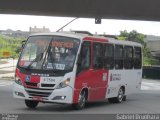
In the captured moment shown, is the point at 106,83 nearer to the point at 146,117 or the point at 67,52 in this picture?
the point at 67,52

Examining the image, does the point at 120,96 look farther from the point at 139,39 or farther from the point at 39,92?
the point at 139,39

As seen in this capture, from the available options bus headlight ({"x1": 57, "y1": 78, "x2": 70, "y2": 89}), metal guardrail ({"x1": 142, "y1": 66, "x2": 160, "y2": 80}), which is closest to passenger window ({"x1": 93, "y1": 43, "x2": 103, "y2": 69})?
bus headlight ({"x1": 57, "y1": 78, "x2": 70, "y2": 89})

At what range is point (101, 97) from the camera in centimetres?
2111

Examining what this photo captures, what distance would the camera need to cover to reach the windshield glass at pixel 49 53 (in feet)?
59.5

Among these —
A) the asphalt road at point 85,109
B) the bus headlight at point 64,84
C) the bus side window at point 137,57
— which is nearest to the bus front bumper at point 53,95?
the bus headlight at point 64,84

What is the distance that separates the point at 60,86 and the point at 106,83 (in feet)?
13.7

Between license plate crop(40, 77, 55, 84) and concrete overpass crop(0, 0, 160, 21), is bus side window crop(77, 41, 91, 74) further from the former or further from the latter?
concrete overpass crop(0, 0, 160, 21)

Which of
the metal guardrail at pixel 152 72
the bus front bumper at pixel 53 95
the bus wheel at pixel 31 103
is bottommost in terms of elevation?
the metal guardrail at pixel 152 72

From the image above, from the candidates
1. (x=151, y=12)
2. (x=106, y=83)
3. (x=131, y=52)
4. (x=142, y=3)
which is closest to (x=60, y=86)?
(x=106, y=83)

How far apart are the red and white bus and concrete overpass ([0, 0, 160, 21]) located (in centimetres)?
810

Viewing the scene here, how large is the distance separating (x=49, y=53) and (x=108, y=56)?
3803mm

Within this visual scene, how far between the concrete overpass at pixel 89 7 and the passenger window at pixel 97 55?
8.46m

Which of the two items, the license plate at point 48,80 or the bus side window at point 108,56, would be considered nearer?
the license plate at point 48,80

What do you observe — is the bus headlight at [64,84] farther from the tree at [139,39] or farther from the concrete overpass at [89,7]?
the tree at [139,39]
